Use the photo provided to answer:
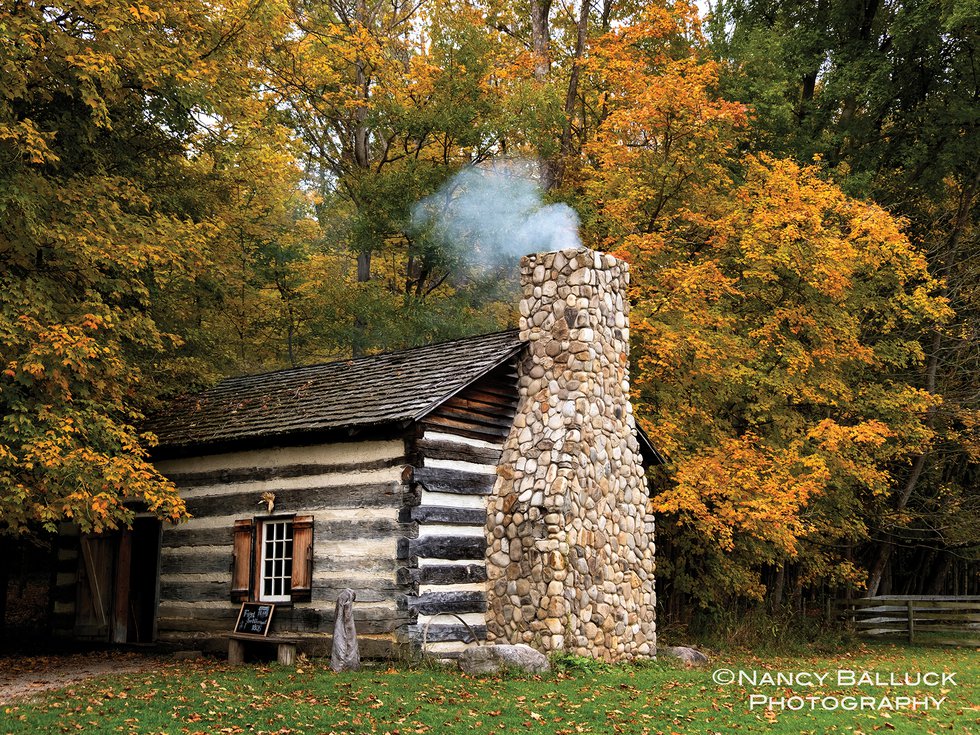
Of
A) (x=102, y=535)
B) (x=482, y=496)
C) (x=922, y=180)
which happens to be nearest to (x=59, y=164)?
(x=102, y=535)

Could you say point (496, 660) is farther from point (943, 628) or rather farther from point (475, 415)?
point (943, 628)

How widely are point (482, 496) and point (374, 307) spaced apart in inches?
416

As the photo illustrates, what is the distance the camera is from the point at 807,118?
2486cm

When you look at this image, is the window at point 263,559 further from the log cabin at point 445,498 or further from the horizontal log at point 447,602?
the horizontal log at point 447,602

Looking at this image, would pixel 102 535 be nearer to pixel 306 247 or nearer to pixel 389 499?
pixel 389 499

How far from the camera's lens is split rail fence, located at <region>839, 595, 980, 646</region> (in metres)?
22.2

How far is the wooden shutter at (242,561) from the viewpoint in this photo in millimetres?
15539

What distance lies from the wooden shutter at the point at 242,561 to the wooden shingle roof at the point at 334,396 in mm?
1384

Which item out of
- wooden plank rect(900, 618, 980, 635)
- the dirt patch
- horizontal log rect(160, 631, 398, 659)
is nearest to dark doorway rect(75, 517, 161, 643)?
the dirt patch

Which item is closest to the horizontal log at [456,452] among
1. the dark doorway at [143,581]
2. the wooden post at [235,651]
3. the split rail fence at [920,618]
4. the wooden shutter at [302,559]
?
the wooden shutter at [302,559]

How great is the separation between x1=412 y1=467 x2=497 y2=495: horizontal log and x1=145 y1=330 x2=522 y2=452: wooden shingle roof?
93cm

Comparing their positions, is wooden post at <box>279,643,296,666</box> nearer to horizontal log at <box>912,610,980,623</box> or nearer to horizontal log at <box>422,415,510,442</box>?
horizontal log at <box>422,415,510,442</box>

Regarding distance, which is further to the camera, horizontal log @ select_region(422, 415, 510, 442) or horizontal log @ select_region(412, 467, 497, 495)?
horizontal log @ select_region(422, 415, 510, 442)

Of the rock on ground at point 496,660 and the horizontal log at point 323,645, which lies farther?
the horizontal log at point 323,645
